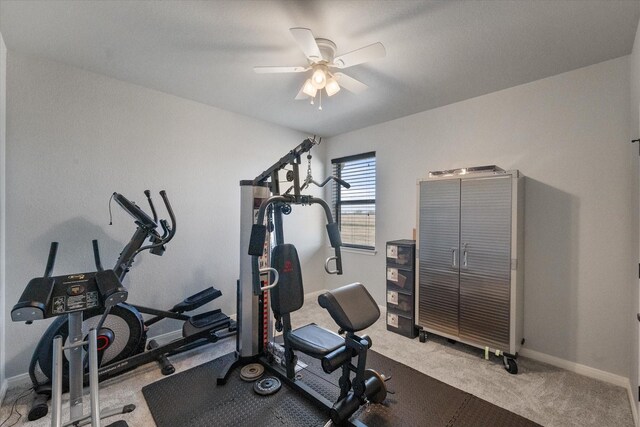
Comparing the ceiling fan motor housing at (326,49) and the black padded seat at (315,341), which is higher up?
the ceiling fan motor housing at (326,49)

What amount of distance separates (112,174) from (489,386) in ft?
13.0

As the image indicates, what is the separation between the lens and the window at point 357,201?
4.28m

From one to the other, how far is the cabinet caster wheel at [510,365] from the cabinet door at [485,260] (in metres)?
0.12

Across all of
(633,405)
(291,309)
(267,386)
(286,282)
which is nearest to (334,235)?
(286,282)

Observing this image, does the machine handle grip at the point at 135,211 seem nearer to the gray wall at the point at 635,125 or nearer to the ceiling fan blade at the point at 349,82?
the ceiling fan blade at the point at 349,82

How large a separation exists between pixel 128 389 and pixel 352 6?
3321mm

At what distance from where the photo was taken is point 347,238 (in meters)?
4.67

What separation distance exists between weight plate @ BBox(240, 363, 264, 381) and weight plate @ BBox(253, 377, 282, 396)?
0.08 m

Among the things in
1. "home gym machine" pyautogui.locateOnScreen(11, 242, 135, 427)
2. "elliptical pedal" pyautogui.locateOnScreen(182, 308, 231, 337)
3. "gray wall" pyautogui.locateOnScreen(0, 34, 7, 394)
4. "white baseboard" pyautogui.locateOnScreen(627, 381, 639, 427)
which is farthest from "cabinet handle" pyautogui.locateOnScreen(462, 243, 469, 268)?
"gray wall" pyautogui.locateOnScreen(0, 34, 7, 394)

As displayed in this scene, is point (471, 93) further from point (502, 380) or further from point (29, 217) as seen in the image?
point (29, 217)

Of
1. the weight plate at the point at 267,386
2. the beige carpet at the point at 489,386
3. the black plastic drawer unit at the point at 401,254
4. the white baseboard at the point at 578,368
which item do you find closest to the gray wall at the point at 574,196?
the white baseboard at the point at 578,368

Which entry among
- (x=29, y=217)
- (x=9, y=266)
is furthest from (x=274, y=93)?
(x=9, y=266)

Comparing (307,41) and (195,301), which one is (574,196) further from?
(195,301)

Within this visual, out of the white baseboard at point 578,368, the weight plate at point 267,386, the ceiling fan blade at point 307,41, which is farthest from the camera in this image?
the white baseboard at point 578,368
